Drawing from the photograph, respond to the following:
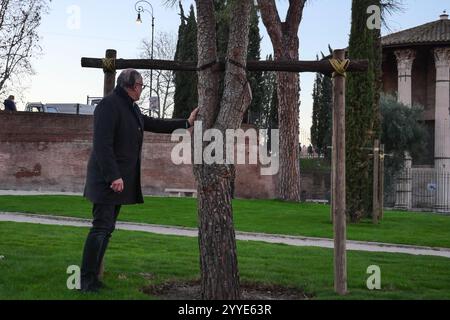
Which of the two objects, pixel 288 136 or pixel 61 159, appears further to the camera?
pixel 61 159

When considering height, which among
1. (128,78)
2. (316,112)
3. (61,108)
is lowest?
(128,78)

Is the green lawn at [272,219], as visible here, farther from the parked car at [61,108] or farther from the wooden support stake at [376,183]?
the parked car at [61,108]

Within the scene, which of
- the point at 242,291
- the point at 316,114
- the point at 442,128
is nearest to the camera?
the point at 242,291

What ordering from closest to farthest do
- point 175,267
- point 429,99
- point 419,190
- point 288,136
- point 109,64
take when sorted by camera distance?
point 109,64
point 175,267
point 288,136
point 419,190
point 429,99

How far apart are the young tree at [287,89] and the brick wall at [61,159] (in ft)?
21.2

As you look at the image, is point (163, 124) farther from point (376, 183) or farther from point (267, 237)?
point (376, 183)

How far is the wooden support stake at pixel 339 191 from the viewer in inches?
277

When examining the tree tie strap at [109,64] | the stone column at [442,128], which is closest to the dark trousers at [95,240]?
the tree tie strap at [109,64]

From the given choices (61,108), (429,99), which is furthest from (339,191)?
(429,99)

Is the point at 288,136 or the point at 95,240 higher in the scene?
the point at 288,136

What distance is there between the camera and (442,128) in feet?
129

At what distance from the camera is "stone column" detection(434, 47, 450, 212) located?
125ft

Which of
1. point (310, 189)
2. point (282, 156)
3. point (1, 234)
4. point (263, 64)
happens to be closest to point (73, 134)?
point (282, 156)

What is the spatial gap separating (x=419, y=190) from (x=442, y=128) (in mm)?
3879
